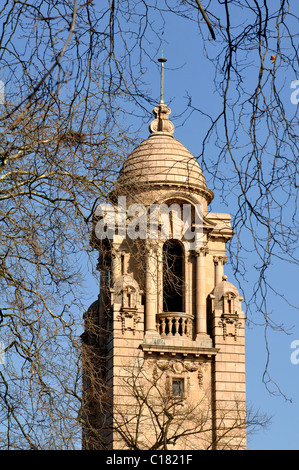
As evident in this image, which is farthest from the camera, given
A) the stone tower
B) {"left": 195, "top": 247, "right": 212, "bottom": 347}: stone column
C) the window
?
{"left": 195, "top": 247, "right": 212, "bottom": 347}: stone column

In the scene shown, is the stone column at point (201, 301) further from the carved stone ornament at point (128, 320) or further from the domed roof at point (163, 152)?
the domed roof at point (163, 152)

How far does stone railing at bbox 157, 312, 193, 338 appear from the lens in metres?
43.1

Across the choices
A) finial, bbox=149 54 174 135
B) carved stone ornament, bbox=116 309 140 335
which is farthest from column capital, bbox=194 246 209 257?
finial, bbox=149 54 174 135

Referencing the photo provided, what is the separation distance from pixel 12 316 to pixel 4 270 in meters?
0.58

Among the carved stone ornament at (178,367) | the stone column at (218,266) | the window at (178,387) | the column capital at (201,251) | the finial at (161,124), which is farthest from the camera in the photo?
the finial at (161,124)

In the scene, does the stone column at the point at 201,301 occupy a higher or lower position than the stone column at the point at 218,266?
lower

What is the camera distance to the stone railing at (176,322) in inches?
1695

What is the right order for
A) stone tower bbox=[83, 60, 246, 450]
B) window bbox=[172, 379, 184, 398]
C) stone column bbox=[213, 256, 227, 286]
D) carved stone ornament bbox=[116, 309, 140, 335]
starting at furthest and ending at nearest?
stone column bbox=[213, 256, 227, 286] < carved stone ornament bbox=[116, 309, 140, 335] < window bbox=[172, 379, 184, 398] < stone tower bbox=[83, 60, 246, 450]

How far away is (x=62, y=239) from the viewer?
14.5 meters

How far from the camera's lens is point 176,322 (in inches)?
1699

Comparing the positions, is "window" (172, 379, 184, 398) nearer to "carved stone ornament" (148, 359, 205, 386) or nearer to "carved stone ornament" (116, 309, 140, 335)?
"carved stone ornament" (148, 359, 205, 386)

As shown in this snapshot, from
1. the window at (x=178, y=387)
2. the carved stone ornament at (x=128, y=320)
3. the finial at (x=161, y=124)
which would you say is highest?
the finial at (x=161, y=124)

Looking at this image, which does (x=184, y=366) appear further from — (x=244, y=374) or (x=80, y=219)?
(x=80, y=219)

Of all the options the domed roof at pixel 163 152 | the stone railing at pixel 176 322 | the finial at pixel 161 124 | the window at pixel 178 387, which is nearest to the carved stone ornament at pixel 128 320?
the stone railing at pixel 176 322
